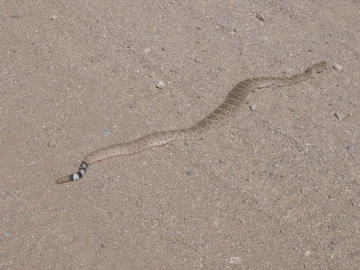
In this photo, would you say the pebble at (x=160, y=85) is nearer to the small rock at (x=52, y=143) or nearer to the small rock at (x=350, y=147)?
the small rock at (x=52, y=143)

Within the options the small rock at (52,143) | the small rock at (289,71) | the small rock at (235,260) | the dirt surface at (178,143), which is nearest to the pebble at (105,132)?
the dirt surface at (178,143)

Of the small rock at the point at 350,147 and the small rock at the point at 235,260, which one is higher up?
the small rock at the point at 350,147

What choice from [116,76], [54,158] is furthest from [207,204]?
[116,76]

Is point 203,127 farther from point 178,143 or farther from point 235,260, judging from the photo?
point 235,260

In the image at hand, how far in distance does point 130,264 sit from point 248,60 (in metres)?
4.24

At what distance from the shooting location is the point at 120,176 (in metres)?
6.90

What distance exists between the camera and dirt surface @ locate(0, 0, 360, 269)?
6.04m

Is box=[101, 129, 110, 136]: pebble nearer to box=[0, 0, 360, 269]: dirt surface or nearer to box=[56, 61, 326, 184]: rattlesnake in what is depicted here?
box=[0, 0, 360, 269]: dirt surface

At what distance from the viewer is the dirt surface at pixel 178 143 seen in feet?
19.8

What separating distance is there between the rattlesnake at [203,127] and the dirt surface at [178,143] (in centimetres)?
10

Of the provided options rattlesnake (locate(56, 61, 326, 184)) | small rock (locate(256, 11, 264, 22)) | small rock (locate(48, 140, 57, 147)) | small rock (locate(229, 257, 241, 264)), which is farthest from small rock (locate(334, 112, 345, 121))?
small rock (locate(48, 140, 57, 147))

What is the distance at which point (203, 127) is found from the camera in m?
7.54

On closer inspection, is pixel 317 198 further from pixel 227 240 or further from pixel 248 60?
pixel 248 60

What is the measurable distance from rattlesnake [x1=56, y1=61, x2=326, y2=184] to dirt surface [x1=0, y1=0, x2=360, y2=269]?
0.34 feet
